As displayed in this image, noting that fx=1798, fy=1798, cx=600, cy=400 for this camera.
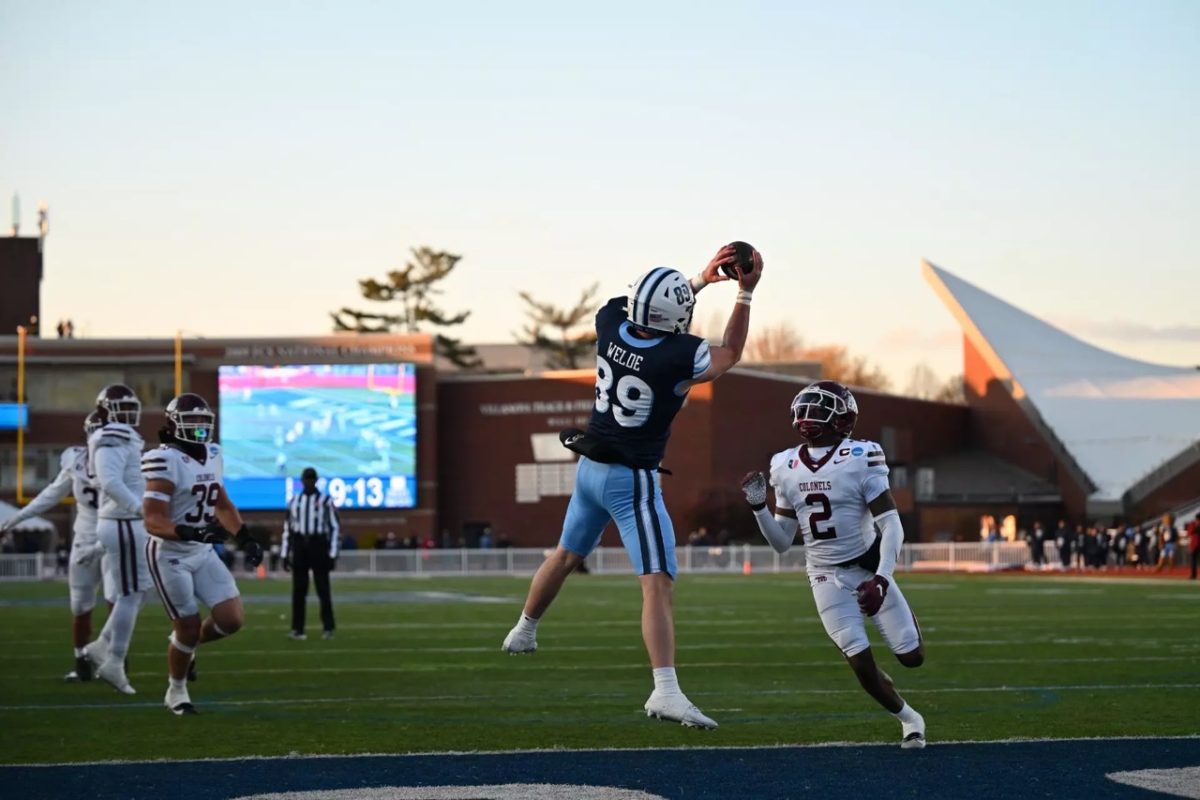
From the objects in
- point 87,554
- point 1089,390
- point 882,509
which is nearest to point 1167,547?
point 1089,390

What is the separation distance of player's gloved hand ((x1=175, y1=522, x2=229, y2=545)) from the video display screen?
160ft

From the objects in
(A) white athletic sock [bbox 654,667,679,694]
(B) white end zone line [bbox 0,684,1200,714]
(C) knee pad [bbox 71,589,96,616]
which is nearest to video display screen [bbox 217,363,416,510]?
(C) knee pad [bbox 71,589,96,616]

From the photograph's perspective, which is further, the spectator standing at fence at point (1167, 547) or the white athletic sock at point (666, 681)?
the spectator standing at fence at point (1167, 547)

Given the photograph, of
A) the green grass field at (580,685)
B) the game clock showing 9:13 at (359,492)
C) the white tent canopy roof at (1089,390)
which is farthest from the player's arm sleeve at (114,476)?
the white tent canopy roof at (1089,390)

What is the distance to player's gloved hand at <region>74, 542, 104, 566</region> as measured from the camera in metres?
14.3

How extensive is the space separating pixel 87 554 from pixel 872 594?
8008 mm

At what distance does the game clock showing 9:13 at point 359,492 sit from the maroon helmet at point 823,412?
51731mm

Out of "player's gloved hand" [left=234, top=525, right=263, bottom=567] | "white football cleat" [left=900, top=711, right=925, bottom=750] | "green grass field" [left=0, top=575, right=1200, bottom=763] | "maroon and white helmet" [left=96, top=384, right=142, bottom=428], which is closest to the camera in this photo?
"white football cleat" [left=900, top=711, right=925, bottom=750]

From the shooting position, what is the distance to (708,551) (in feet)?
165

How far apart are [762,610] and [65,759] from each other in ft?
52.1

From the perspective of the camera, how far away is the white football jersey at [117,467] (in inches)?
499

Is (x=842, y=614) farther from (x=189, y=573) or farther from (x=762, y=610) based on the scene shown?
(x=762, y=610)

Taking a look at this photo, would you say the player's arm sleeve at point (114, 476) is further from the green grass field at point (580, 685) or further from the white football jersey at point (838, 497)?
the white football jersey at point (838, 497)

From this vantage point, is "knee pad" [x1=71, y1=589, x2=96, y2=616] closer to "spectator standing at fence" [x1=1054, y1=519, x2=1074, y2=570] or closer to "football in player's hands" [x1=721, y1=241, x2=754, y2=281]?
"football in player's hands" [x1=721, y1=241, x2=754, y2=281]
